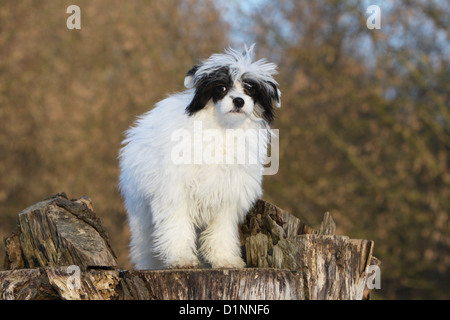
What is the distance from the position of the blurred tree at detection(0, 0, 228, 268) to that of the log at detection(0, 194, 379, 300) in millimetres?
8577

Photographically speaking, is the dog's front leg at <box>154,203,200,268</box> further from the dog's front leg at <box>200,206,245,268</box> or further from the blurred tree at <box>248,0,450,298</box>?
the blurred tree at <box>248,0,450,298</box>

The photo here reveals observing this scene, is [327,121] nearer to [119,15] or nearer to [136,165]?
[119,15]

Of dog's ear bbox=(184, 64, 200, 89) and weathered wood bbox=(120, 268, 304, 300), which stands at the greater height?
dog's ear bbox=(184, 64, 200, 89)

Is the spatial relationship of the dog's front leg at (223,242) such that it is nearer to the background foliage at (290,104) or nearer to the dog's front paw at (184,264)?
the dog's front paw at (184,264)

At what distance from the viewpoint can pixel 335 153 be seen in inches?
607

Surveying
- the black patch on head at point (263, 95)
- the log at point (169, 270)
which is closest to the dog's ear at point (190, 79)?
the black patch on head at point (263, 95)

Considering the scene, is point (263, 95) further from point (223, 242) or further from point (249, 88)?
point (223, 242)

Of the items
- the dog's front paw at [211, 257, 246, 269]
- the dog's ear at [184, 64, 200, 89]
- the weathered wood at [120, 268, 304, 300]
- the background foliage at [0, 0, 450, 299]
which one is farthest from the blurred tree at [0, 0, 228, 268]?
the weathered wood at [120, 268, 304, 300]

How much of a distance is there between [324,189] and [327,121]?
164 cm

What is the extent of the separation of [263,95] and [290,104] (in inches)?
383

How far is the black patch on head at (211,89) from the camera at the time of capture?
5.07 metres

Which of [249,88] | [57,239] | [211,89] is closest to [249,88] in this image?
[249,88]

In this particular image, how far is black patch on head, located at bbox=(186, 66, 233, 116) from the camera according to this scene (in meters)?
5.07

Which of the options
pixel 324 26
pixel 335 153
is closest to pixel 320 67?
pixel 324 26
